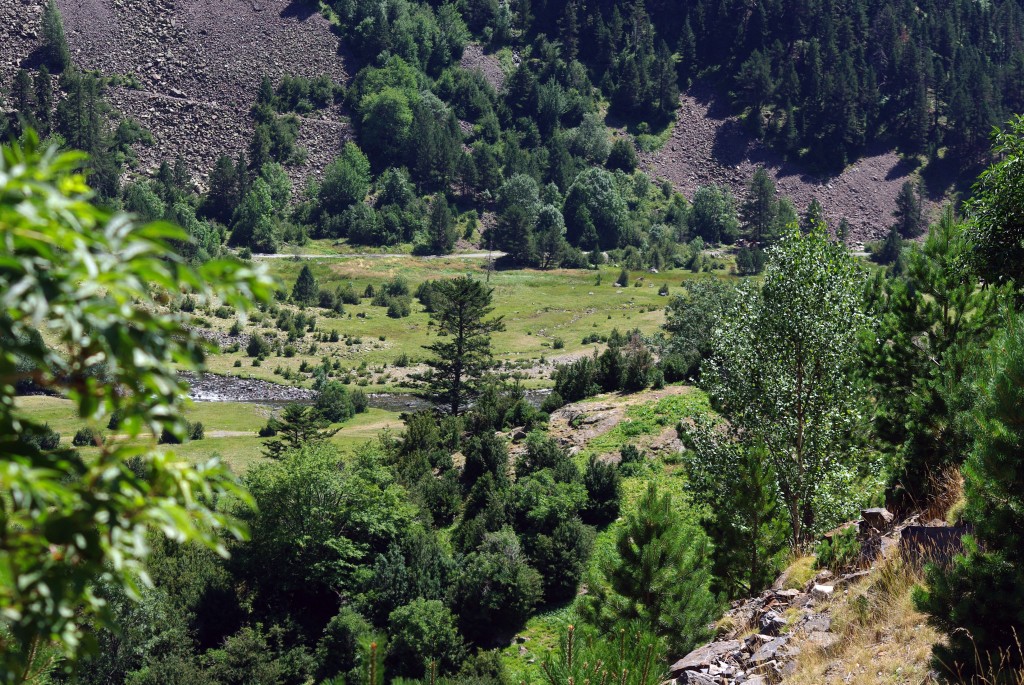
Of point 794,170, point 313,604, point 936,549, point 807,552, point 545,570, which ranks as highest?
point 794,170

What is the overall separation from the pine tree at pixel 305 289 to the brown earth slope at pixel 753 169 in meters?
80.9

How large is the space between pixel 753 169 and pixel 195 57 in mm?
104679

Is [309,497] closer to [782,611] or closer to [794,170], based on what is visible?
[782,611]

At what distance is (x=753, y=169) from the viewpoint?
16088cm

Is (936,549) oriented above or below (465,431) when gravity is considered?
above

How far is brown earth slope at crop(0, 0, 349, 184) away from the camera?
495ft

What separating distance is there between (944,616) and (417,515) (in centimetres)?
2936

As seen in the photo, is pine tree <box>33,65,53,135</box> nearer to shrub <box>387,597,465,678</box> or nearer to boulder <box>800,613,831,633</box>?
shrub <box>387,597,465,678</box>

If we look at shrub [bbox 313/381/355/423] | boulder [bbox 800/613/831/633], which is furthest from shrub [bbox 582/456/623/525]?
shrub [bbox 313/381/355/423]

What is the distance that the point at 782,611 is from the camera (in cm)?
1527

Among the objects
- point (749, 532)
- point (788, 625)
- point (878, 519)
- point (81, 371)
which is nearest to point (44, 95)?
point (749, 532)

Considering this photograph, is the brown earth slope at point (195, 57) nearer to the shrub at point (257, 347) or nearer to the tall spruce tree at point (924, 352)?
the shrub at point (257, 347)

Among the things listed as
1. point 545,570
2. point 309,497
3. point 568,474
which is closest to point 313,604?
point 309,497

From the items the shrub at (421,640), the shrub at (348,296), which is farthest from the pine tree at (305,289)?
the shrub at (421,640)
